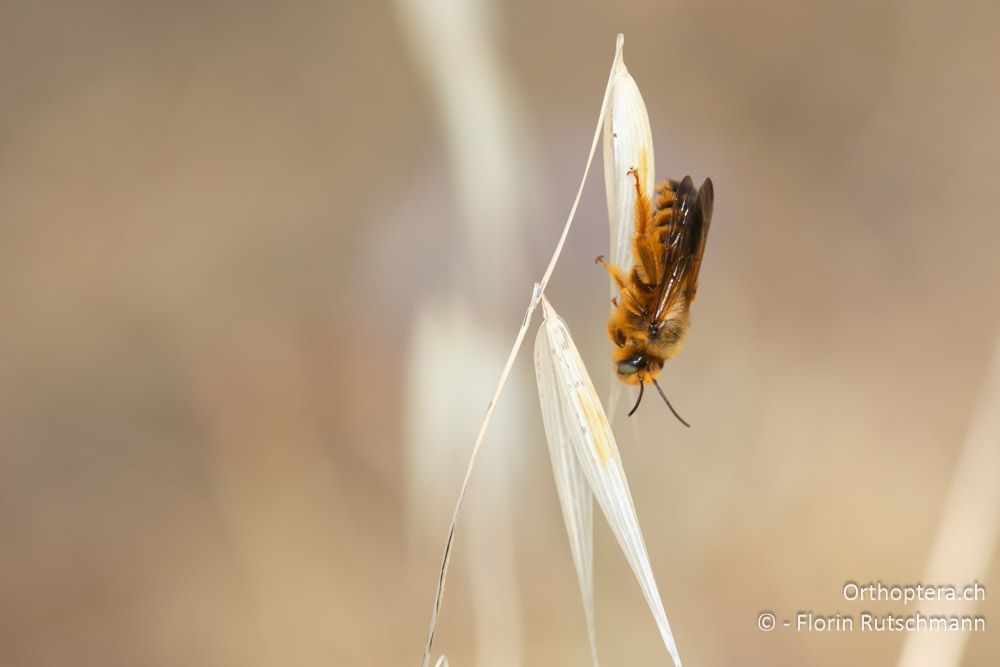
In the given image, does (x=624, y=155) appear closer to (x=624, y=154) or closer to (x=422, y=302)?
(x=624, y=154)

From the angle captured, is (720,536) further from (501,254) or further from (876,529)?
(501,254)

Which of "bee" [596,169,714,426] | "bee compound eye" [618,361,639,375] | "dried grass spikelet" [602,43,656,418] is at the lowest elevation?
"bee compound eye" [618,361,639,375]

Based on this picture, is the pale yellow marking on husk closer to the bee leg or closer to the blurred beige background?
the bee leg

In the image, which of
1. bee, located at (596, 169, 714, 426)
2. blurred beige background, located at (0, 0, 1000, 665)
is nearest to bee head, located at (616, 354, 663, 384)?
bee, located at (596, 169, 714, 426)

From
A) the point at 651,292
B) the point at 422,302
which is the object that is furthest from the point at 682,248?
the point at 422,302

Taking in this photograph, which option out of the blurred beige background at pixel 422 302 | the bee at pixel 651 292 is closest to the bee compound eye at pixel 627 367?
the bee at pixel 651 292

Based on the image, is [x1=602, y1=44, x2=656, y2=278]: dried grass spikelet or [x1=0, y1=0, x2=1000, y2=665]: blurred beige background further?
[x1=0, y1=0, x2=1000, y2=665]: blurred beige background

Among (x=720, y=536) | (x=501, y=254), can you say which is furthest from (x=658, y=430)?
(x=501, y=254)
